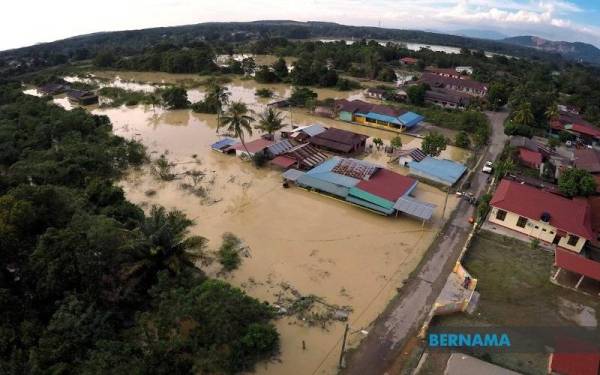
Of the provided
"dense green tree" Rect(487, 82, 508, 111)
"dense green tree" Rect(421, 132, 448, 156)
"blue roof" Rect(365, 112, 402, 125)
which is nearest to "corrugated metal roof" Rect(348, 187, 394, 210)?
"dense green tree" Rect(421, 132, 448, 156)

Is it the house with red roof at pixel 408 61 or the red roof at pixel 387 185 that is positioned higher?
the house with red roof at pixel 408 61

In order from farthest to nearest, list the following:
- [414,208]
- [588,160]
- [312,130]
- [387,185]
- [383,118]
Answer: [383,118] → [312,130] → [588,160] → [387,185] → [414,208]

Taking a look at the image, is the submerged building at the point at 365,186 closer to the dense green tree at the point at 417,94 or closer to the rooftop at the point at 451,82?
the dense green tree at the point at 417,94

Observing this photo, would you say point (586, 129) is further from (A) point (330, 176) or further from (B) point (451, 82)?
(A) point (330, 176)

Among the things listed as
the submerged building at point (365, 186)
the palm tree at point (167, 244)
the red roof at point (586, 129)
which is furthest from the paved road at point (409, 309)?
the red roof at point (586, 129)

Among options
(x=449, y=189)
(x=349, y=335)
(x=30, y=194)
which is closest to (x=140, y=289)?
(x=30, y=194)

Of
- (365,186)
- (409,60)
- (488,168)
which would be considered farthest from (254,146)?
(409,60)
